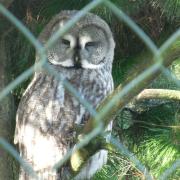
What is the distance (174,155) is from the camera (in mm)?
2596

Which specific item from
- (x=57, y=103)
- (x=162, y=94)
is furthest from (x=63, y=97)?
(x=162, y=94)

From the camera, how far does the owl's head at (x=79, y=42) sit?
7.21ft

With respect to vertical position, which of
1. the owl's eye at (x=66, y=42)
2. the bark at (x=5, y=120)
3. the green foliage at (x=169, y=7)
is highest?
the green foliage at (x=169, y=7)

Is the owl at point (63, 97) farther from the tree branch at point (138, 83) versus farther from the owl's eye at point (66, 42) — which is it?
the tree branch at point (138, 83)

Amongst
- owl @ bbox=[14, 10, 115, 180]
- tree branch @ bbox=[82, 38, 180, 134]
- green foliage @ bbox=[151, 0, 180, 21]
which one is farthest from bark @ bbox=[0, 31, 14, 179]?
tree branch @ bbox=[82, 38, 180, 134]

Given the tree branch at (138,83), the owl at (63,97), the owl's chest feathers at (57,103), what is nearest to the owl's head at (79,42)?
the owl at (63,97)

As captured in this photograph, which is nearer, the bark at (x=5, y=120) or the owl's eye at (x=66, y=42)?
the owl's eye at (x=66, y=42)

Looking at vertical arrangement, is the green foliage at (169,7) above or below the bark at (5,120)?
above

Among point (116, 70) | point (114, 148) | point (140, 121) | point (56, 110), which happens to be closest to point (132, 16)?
point (116, 70)

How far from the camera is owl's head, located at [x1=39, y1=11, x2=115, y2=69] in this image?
220 centimetres

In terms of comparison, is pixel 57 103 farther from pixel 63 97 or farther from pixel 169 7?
pixel 169 7

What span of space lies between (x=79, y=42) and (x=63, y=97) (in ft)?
0.83

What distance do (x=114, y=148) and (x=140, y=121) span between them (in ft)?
4.35

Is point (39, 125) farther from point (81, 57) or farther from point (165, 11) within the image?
point (165, 11)
